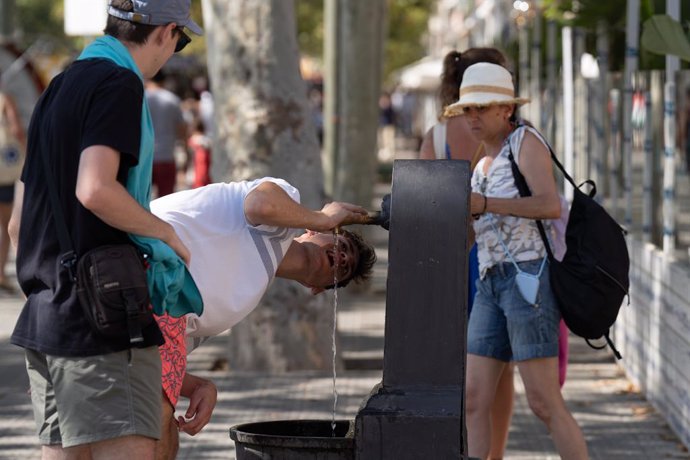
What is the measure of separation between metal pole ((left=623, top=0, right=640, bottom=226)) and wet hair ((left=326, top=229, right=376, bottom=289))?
512cm

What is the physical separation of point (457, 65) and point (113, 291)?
2951 mm

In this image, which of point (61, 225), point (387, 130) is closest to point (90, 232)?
point (61, 225)

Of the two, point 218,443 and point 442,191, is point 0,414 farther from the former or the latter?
point 442,191

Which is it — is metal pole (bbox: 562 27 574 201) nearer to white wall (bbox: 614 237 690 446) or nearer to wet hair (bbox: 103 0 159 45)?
white wall (bbox: 614 237 690 446)

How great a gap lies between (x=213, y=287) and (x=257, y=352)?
5153mm

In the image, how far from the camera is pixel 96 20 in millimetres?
13398

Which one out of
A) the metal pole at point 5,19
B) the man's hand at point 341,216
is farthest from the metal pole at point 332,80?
the man's hand at point 341,216

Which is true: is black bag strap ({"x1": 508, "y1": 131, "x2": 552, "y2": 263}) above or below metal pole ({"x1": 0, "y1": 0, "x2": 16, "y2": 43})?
below

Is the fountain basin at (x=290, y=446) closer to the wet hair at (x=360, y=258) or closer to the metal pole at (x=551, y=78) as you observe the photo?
the wet hair at (x=360, y=258)

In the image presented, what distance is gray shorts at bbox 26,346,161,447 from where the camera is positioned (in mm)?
3752

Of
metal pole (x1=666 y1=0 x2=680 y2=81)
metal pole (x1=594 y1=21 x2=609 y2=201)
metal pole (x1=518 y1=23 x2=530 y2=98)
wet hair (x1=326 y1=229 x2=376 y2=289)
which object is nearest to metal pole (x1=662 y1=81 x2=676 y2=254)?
metal pole (x1=666 y1=0 x2=680 y2=81)

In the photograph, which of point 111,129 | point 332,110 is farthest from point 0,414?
point 332,110

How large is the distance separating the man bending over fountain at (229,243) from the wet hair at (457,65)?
1.94 metres

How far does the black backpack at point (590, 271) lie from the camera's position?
551cm
